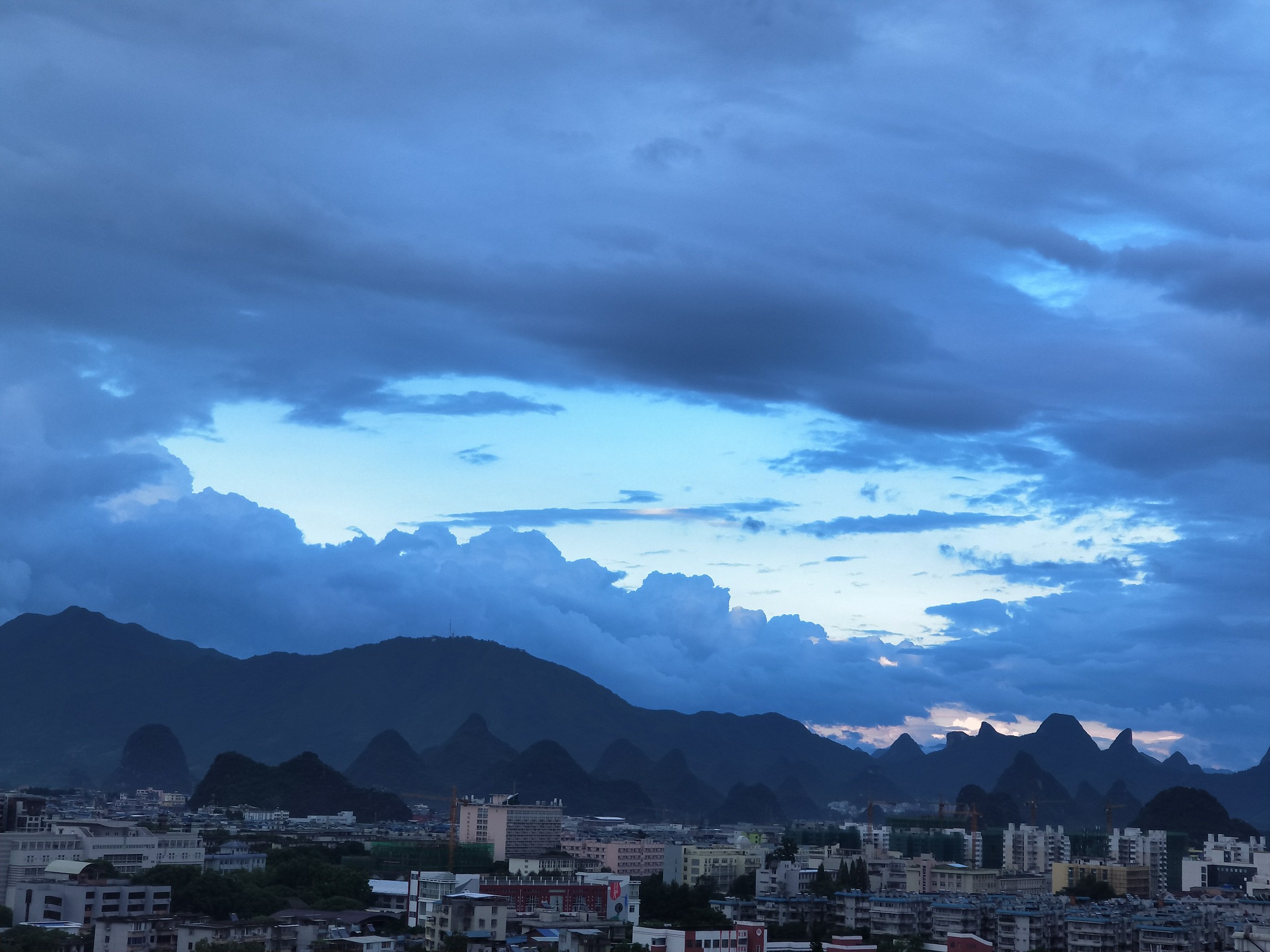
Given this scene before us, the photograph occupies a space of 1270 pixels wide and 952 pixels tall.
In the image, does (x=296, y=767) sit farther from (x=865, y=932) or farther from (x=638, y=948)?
(x=638, y=948)

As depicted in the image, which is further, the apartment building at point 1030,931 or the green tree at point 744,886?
the green tree at point 744,886

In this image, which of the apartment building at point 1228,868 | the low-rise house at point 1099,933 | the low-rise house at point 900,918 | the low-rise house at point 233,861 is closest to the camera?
the low-rise house at point 1099,933

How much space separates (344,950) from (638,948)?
9.90 m

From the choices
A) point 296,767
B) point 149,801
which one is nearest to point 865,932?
point 296,767

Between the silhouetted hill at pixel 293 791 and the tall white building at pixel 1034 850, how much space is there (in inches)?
2900

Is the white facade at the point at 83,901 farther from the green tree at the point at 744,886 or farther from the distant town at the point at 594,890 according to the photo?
the green tree at the point at 744,886

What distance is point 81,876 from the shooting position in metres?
60.3

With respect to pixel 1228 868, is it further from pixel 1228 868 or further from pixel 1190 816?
pixel 1190 816

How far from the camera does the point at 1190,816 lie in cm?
15425

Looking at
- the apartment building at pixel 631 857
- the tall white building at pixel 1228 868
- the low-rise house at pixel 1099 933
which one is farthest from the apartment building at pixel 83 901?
the tall white building at pixel 1228 868

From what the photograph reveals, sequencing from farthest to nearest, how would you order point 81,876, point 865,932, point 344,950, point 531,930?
point 865,932, point 81,876, point 531,930, point 344,950

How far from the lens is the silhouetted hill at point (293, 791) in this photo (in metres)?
162

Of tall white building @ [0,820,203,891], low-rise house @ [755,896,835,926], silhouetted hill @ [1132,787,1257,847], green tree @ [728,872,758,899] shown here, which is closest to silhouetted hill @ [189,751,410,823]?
tall white building @ [0,820,203,891]

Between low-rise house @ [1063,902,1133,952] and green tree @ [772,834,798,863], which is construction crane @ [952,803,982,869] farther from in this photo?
low-rise house @ [1063,902,1133,952]
